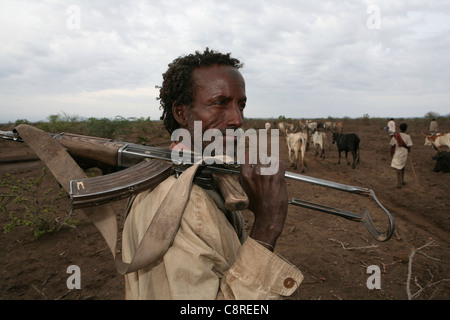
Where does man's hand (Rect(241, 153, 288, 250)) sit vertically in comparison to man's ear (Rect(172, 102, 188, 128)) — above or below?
below

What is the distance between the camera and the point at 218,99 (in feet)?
5.04

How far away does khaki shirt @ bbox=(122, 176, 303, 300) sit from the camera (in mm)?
1054

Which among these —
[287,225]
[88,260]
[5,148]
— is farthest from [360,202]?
[5,148]

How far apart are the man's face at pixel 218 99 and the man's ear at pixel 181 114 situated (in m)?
0.10

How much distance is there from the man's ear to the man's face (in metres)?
0.10

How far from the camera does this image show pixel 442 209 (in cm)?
704

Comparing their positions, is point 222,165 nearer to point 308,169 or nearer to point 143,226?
point 143,226

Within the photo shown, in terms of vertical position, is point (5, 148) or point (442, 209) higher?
point (5, 148)

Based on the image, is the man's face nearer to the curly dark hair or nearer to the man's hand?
the curly dark hair

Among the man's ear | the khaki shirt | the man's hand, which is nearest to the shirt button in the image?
the khaki shirt

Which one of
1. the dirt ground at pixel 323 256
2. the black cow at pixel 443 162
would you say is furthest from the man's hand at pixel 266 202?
the black cow at pixel 443 162

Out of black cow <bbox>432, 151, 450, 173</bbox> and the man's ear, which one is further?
black cow <bbox>432, 151, 450, 173</bbox>
